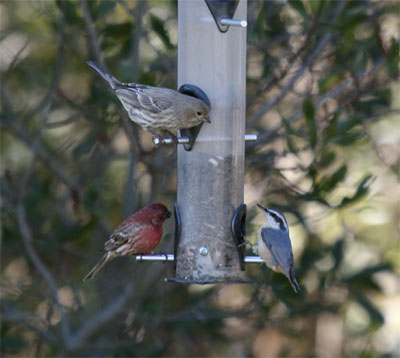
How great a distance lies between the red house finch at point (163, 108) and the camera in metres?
6.52

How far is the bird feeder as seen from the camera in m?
6.73

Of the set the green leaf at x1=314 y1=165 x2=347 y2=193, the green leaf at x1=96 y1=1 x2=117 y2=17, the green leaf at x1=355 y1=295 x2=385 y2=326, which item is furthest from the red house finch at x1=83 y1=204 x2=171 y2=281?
the green leaf at x1=355 y1=295 x2=385 y2=326

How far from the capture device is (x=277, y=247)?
685 centimetres

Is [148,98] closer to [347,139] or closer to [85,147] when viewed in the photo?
[347,139]

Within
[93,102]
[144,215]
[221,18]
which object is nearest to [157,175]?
[93,102]

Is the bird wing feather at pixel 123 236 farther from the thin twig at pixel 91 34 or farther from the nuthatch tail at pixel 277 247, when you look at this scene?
the thin twig at pixel 91 34

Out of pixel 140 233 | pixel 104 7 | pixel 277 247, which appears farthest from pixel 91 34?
pixel 277 247

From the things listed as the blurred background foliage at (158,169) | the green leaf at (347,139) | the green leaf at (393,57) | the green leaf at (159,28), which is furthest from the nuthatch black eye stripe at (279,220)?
the green leaf at (159,28)

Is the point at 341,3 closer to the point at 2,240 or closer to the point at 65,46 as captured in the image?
the point at 65,46

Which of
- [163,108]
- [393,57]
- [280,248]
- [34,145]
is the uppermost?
[163,108]

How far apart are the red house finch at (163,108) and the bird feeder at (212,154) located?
186mm

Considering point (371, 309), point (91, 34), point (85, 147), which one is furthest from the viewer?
point (371, 309)

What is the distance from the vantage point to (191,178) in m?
6.91

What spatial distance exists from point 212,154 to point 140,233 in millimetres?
839
